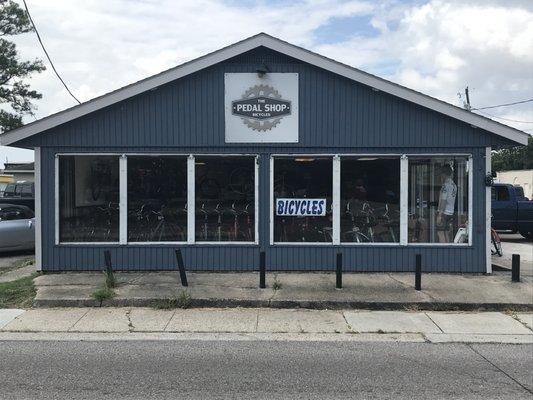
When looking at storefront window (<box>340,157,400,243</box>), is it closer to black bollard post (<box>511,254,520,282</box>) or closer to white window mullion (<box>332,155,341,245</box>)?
white window mullion (<box>332,155,341,245</box>)

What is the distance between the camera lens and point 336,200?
37.3 feet

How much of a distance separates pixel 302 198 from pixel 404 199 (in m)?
2.07

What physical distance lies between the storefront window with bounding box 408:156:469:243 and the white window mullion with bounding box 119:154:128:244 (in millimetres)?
5788

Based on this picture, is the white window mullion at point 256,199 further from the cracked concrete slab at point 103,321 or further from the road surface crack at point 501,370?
the road surface crack at point 501,370

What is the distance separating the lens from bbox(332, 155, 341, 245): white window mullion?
1130cm

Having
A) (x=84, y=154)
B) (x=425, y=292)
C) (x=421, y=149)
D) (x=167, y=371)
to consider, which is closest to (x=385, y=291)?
(x=425, y=292)

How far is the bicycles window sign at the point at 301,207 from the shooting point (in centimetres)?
1135

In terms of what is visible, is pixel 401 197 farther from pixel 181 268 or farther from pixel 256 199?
pixel 181 268

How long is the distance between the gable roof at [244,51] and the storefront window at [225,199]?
1.81 meters

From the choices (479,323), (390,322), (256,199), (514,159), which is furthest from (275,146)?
(514,159)

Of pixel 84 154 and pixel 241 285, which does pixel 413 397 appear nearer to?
pixel 241 285

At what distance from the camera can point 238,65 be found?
11227mm

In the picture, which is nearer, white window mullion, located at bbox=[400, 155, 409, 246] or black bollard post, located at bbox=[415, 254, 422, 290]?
black bollard post, located at bbox=[415, 254, 422, 290]

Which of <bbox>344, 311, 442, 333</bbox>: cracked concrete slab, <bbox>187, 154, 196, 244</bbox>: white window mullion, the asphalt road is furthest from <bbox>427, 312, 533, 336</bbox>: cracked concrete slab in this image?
<bbox>187, 154, 196, 244</bbox>: white window mullion
